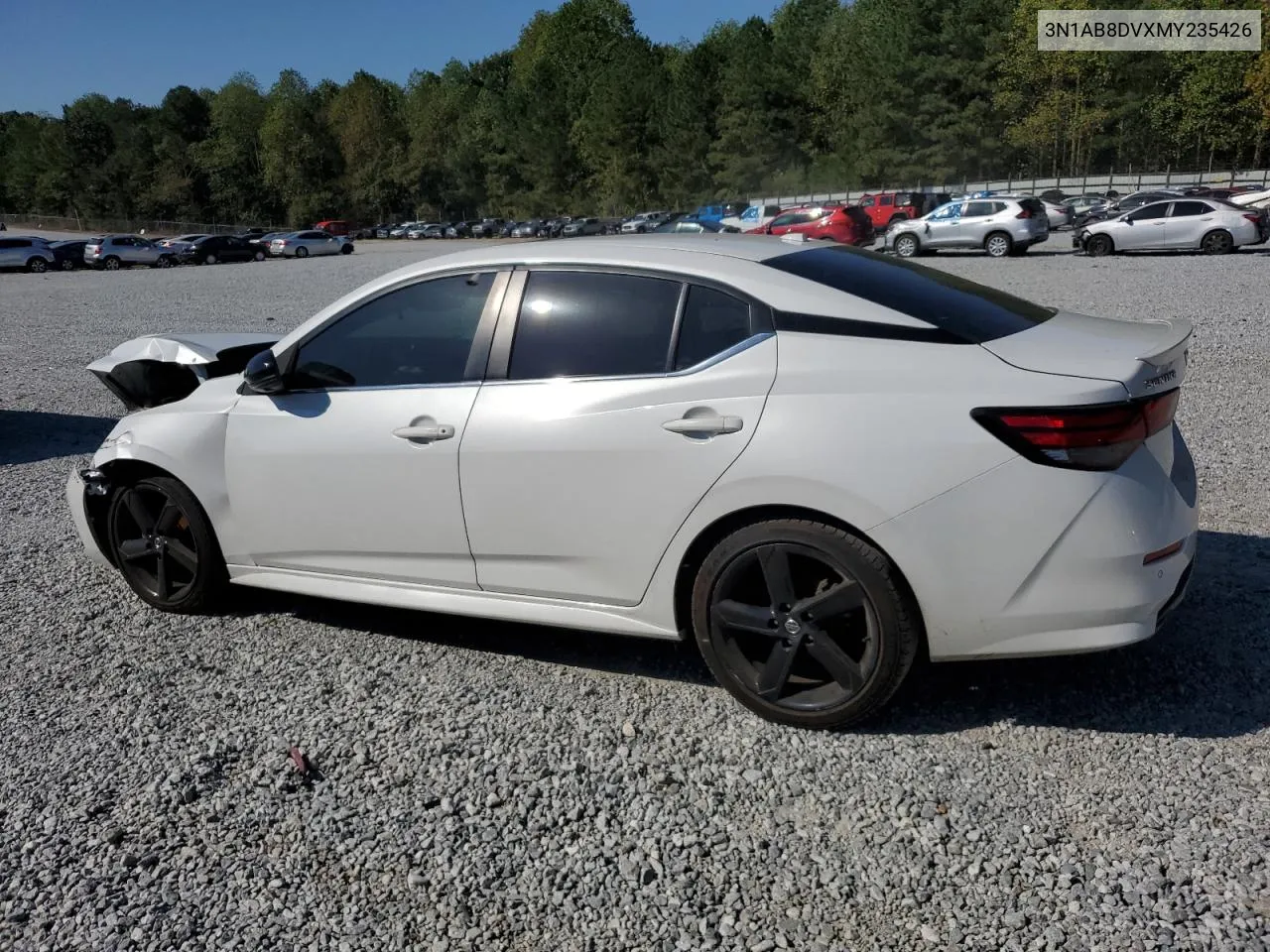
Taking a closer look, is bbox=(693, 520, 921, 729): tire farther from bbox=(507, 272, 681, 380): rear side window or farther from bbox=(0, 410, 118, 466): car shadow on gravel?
bbox=(0, 410, 118, 466): car shadow on gravel

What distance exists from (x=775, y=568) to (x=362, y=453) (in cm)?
165

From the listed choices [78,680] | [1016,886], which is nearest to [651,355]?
[1016,886]

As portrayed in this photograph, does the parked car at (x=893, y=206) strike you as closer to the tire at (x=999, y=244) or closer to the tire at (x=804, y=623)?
the tire at (x=999, y=244)

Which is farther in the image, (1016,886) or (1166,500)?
(1166,500)

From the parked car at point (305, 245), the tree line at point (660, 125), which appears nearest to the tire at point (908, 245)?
the parked car at point (305, 245)

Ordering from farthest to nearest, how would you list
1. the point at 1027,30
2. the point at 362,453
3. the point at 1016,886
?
1. the point at 1027,30
2. the point at 362,453
3. the point at 1016,886

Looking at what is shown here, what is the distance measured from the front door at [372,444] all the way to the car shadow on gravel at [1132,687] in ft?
5.68

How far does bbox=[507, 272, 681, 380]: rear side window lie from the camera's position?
3.61 meters

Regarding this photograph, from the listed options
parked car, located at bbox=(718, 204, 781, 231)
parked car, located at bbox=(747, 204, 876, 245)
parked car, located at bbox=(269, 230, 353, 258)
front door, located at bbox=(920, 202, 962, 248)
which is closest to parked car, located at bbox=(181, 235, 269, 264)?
parked car, located at bbox=(269, 230, 353, 258)

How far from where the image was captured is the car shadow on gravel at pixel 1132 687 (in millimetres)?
3432

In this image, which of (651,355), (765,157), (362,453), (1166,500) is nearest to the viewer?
(1166,500)

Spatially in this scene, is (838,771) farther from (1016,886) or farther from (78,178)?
(78,178)

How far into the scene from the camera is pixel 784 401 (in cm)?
329

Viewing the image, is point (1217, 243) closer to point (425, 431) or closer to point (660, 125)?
point (425, 431)
